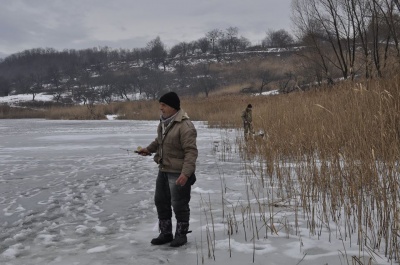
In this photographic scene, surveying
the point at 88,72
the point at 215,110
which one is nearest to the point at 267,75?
the point at 215,110

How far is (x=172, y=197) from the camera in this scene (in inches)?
137

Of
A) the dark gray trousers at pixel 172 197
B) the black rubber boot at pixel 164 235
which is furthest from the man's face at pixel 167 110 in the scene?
the black rubber boot at pixel 164 235

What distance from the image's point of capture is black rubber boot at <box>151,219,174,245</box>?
3.54 m

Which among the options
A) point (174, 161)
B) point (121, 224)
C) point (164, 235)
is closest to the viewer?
point (174, 161)

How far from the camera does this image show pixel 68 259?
323 cm

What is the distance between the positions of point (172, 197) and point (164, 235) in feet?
1.28

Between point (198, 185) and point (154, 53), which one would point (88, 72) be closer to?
point (154, 53)

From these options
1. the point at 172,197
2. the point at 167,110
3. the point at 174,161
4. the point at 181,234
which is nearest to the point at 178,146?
the point at 174,161

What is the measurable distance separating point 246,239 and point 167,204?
0.80 meters

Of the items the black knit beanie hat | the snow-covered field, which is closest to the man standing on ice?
the black knit beanie hat

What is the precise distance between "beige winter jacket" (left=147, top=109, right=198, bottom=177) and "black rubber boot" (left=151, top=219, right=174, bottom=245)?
1.72 ft

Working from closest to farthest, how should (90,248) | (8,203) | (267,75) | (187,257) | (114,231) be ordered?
(187,257) < (90,248) < (114,231) < (8,203) < (267,75)

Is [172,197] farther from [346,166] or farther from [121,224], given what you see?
[346,166]

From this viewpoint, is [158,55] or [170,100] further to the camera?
[158,55]
